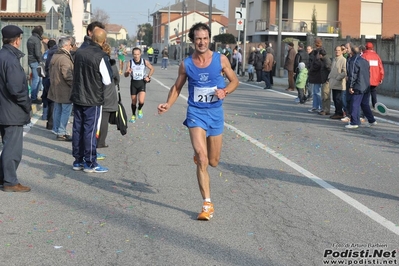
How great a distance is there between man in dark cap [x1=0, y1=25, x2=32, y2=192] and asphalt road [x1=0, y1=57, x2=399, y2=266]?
13.4 inches

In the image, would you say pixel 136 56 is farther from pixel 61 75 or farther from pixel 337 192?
pixel 337 192

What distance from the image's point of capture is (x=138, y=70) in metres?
15.5

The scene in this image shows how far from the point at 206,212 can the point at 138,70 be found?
349 inches

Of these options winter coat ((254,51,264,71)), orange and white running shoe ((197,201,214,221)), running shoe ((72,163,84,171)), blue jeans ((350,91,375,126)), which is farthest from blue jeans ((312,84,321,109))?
winter coat ((254,51,264,71))

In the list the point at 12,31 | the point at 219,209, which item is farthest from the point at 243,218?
the point at 12,31

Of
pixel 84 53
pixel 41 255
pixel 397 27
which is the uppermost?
pixel 397 27

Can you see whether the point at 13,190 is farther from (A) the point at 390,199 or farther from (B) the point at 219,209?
(A) the point at 390,199

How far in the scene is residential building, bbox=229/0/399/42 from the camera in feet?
209

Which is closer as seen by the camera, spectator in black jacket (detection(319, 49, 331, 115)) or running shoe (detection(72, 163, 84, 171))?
running shoe (detection(72, 163, 84, 171))

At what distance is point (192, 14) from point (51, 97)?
115 metres

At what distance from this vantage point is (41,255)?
19.2 feet

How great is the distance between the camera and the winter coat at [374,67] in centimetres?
1590

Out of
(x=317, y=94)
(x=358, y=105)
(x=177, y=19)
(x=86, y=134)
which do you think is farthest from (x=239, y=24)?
(x=177, y=19)

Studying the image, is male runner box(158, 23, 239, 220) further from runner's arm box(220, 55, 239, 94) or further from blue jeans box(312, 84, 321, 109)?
blue jeans box(312, 84, 321, 109)
